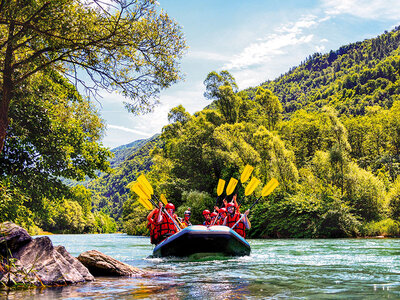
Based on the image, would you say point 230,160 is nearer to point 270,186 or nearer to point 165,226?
point 270,186

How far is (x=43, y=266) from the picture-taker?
6254 millimetres

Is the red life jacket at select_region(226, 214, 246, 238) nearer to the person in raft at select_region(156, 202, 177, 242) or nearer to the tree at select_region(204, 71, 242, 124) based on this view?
the person in raft at select_region(156, 202, 177, 242)

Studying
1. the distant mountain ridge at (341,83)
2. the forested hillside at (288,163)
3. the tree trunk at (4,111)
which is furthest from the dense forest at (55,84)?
the distant mountain ridge at (341,83)

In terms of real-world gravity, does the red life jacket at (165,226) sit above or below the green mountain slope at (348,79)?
below

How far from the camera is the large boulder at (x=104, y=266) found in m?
7.67

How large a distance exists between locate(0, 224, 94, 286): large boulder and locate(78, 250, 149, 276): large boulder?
840 mm

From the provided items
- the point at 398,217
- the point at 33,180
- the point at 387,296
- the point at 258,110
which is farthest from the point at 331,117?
the point at 387,296

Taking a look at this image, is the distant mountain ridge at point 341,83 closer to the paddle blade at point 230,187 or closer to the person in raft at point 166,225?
the paddle blade at point 230,187

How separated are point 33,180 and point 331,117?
2069 centimetres

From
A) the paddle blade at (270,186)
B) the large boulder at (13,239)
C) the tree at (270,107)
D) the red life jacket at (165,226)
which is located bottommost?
the red life jacket at (165,226)

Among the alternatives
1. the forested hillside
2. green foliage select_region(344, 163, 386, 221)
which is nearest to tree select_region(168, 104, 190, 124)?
the forested hillside

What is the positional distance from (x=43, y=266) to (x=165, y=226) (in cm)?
690

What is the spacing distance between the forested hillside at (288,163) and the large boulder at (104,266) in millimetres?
18740

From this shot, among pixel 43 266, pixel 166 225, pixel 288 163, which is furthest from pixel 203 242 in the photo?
pixel 288 163
